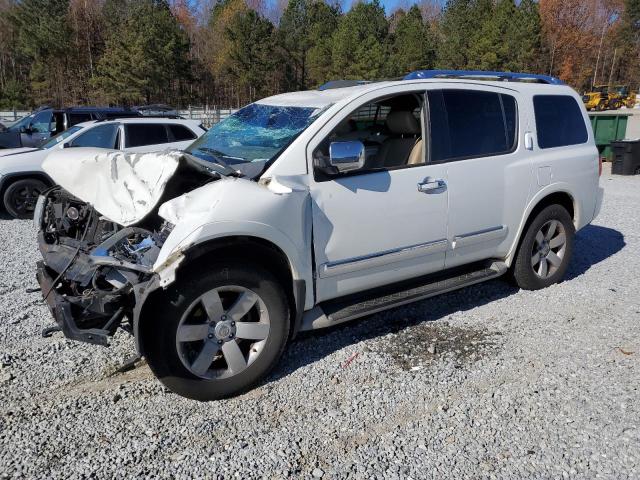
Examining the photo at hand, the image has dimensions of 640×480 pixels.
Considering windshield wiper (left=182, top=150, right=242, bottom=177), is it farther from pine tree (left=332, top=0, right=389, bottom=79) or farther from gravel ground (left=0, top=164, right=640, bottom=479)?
pine tree (left=332, top=0, right=389, bottom=79)

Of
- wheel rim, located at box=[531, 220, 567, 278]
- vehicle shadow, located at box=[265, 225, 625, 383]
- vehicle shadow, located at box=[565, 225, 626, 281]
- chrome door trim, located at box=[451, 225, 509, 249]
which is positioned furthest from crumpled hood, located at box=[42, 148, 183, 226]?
vehicle shadow, located at box=[565, 225, 626, 281]

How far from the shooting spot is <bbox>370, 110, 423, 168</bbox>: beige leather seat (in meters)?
4.20

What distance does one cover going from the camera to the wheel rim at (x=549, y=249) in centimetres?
496

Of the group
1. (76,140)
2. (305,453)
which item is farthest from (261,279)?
(76,140)

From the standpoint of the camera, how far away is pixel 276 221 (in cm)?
321

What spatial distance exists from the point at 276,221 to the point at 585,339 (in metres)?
2.60

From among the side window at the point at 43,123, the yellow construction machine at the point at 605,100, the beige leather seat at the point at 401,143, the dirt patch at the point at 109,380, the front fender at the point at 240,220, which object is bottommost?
the yellow construction machine at the point at 605,100

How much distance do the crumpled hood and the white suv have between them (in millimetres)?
4613

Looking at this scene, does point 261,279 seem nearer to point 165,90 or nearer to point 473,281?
point 473,281

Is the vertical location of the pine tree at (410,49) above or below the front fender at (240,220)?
above

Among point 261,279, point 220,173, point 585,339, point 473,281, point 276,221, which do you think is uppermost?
point 220,173

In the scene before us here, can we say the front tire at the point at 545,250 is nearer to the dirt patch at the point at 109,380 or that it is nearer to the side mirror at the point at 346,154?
the side mirror at the point at 346,154

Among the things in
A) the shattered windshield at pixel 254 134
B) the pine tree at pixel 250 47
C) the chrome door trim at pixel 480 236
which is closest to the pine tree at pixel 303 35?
the pine tree at pixel 250 47

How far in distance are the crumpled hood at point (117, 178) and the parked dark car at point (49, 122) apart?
8661 millimetres
